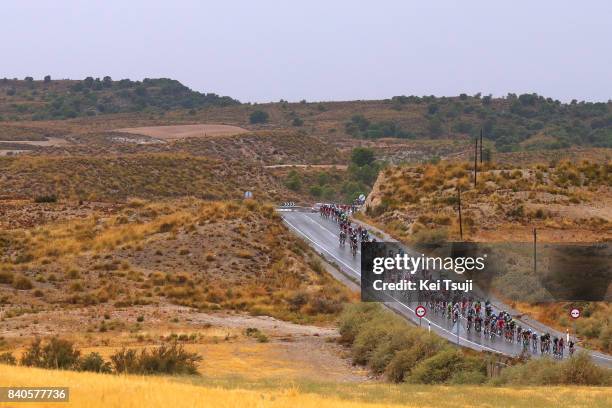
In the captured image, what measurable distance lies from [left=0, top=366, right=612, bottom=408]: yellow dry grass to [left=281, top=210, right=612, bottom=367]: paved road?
10.6 meters

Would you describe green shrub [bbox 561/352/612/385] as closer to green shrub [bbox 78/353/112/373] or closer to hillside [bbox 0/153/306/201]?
green shrub [bbox 78/353/112/373]

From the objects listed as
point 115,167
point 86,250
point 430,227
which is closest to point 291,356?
point 86,250

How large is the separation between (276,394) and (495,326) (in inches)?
772

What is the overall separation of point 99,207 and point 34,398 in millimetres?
62039

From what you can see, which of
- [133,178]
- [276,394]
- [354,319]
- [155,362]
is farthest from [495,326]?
[133,178]

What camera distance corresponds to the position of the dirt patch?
161337 millimetres

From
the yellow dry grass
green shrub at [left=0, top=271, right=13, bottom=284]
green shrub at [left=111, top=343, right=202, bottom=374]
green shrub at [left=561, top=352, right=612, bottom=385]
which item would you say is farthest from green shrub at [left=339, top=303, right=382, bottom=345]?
green shrub at [left=0, top=271, right=13, bottom=284]

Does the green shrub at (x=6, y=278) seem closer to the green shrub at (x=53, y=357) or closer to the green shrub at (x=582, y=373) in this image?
the green shrub at (x=53, y=357)

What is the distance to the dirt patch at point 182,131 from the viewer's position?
6352 inches

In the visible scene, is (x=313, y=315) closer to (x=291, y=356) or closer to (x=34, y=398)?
(x=291, y=356)

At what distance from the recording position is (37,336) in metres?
34.7

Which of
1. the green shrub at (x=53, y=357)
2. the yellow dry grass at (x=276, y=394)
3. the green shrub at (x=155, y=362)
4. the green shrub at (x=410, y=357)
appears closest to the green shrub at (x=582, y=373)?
the yellow dry grass at (x=276, y=394)

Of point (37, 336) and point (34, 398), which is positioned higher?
point (34, 398)

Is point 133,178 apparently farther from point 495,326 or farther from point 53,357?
point 53,357
